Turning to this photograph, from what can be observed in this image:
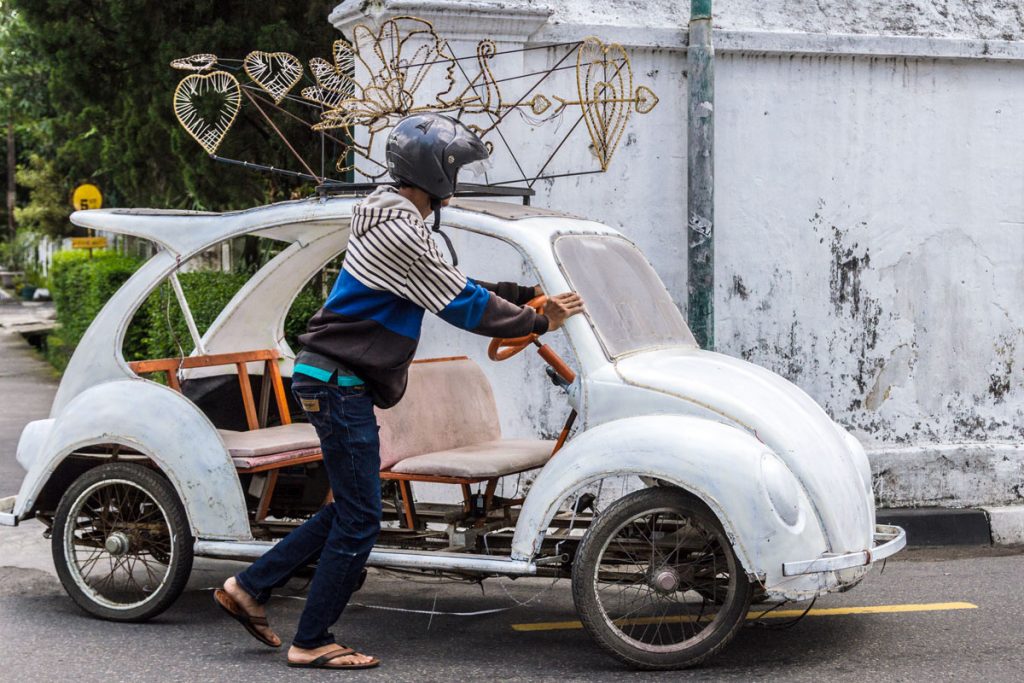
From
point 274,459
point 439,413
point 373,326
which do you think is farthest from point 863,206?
point 373,326

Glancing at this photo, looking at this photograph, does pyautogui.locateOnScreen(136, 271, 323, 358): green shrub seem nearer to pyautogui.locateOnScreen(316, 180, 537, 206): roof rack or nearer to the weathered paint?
the weathered paint

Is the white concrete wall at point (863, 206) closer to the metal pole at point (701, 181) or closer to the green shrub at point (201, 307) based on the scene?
the metal pole at point (701, 181)

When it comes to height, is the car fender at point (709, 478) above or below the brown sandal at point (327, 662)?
above

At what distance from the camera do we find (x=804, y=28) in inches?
335

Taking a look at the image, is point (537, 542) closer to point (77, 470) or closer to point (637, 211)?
point (77, 470)

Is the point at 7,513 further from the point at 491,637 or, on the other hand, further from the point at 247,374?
the point at 491,637

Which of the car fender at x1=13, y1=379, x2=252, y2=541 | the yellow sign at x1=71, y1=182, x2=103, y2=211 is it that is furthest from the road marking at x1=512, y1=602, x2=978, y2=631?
the yellow sign at x1=71, y1=182, x2=103, y2=211

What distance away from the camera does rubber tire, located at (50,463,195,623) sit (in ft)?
18.7

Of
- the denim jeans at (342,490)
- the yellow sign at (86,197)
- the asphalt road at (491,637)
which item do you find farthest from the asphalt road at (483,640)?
the yellow sign at (86,197)

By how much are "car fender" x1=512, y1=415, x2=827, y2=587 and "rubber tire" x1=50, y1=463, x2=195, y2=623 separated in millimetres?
1465

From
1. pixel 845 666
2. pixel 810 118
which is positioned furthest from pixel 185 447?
pixel 810 118

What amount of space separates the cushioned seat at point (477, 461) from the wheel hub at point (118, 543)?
1.20 m

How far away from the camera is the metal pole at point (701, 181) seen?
8.04m

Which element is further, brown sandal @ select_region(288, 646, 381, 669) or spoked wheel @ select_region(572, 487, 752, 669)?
brown sandal @ select_region(288, 646, 381, 669)
